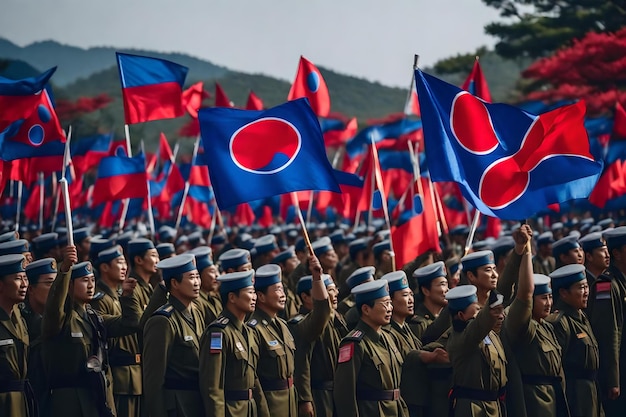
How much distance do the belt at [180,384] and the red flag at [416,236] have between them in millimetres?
3917

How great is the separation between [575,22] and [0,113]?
25.4 metres

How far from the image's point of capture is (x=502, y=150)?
26.8 feet

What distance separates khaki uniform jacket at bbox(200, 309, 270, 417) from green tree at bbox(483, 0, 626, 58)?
2589cm

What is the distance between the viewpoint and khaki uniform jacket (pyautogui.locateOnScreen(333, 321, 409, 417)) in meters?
7.46

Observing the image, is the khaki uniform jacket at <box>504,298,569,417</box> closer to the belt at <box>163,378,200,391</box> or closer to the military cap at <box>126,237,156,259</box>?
the belt at <box>163,378,200,391</box>

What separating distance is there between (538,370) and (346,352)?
5.28 ft

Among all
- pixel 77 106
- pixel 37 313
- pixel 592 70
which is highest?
pixel 77 106

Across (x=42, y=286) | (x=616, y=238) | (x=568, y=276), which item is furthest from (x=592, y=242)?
(x=42, y=286)

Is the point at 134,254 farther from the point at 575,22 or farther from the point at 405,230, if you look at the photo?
the point at 575,22

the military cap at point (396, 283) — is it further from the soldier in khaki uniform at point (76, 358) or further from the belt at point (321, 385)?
the soldier in khaki uniform at point (76, 358)

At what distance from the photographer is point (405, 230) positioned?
11.2m

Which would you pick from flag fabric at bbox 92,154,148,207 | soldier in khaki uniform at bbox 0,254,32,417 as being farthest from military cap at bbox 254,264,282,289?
flag fabric at bbox 92,154,148,207

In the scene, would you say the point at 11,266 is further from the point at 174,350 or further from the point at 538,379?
the point at 538,379

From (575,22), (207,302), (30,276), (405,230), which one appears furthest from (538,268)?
(575,22)
